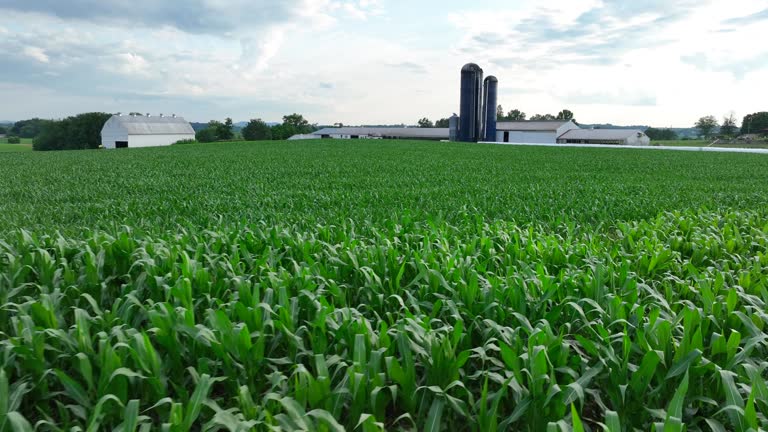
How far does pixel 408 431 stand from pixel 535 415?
67 cm

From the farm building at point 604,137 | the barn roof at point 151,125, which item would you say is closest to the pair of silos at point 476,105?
the farm building at point 604,137

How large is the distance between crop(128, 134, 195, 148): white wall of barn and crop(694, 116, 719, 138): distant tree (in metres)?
109

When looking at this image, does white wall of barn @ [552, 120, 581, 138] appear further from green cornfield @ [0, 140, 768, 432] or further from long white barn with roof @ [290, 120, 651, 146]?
green cornfield @ [0, 140, 768, 432]

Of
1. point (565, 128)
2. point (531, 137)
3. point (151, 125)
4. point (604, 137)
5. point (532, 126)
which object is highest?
point (151, 125)

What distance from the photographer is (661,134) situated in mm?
124125

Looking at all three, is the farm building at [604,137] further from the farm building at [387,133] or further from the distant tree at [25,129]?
the distant tree at [25,129]

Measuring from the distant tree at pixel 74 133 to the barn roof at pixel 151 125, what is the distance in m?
8.16

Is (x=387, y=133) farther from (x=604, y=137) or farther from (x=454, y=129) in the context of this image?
(x=604, y=137)

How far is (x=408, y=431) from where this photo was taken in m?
2.77

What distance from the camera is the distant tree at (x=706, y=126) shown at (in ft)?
379

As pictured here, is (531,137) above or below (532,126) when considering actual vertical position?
below

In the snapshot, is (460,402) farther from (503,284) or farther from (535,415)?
(503,284)

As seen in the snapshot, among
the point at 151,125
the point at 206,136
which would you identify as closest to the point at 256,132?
the point at 206,136

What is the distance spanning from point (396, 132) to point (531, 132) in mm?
31752
